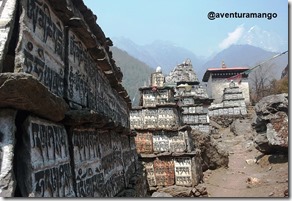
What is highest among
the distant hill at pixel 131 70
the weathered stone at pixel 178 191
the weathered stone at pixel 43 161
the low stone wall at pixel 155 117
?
the distant hill at pixel 131 70

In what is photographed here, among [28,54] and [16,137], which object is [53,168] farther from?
[28,54]

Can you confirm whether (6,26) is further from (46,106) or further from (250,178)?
(250,178)

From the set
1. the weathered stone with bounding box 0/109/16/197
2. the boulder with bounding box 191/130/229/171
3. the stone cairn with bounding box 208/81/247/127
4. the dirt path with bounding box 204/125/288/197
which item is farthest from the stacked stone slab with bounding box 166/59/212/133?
the weathered stone with bounding box 0/109/16/197

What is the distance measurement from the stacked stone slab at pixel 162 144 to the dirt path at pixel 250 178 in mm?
681

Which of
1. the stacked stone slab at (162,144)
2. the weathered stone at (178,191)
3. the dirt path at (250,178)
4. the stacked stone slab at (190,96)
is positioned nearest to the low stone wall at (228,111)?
the stacked stone slab at (190,96)

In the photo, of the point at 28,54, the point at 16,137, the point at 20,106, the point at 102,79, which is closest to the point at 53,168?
the point at 16,137

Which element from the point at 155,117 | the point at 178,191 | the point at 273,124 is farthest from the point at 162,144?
the point at 273,124

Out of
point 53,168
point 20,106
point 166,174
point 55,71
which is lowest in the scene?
point 166,174

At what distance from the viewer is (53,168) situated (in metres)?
1.59

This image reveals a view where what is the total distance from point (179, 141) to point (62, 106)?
665cm

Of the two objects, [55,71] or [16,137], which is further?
[55,71]

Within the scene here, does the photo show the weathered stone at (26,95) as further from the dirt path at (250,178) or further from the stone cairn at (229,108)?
the stone cairn at (229,108)

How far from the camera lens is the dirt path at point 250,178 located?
5901 millimetres

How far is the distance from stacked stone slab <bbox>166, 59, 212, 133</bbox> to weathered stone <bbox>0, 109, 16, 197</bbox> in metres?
12.4
